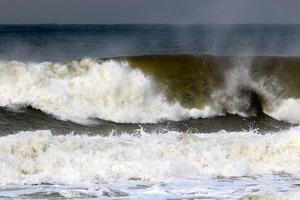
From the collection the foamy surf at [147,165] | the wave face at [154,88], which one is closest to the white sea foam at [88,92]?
the wave face at [154,88]

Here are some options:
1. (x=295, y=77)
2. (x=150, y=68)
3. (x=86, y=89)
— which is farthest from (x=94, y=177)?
(x=295, y=77)

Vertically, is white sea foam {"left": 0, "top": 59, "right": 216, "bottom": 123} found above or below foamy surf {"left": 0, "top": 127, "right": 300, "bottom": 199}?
above

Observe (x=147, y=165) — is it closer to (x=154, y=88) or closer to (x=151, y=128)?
(x=151, y=128)

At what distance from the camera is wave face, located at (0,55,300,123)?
22.6m

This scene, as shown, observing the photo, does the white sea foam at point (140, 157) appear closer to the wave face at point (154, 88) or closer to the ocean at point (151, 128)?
the ocean at point (151, 128)

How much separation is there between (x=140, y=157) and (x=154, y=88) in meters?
8.36

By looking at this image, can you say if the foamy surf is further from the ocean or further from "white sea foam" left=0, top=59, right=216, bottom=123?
"white sea foam" left=0, top=59, right=216, bottom=123

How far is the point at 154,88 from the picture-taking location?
24.2 m

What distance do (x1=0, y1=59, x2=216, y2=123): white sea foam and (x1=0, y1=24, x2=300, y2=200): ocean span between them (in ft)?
0.11

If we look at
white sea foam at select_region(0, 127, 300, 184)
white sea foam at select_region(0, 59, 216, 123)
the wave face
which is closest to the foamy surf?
white sea foam at select_region(0, 127, 300, 184)

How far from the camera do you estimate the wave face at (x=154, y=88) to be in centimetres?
2259

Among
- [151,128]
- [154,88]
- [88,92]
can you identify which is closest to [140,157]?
[151,128]

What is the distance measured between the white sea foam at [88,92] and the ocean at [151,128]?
0.11ft

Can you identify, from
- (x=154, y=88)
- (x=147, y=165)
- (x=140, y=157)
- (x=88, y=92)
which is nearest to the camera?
(x=147, y=165)
